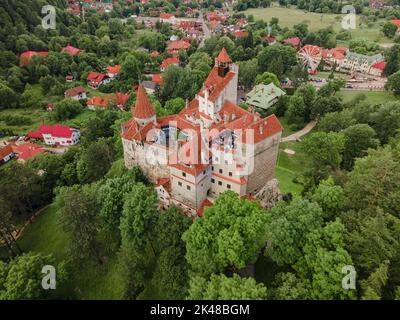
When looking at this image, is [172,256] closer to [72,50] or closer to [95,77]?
[95,77]

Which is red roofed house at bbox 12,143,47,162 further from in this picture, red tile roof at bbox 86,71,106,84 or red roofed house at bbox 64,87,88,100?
red tile roof at bbox 86,71,106,84

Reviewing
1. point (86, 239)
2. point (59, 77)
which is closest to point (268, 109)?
point (86, 239)

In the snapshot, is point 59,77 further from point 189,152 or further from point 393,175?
point 393,175

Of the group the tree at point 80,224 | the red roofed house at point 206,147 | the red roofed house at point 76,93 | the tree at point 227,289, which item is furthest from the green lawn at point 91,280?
the red roofed house at point 76,93

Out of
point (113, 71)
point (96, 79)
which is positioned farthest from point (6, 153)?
point (113, 71)

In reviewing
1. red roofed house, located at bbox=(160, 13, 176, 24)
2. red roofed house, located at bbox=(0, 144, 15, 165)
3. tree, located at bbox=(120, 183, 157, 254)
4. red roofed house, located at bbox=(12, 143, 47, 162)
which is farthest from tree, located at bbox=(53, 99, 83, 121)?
red roofed house, located at bbox=(160, 13, 176, 24)

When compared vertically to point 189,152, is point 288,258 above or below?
below
